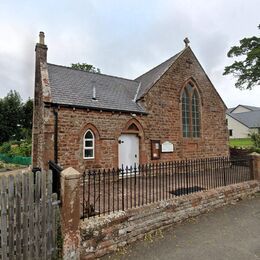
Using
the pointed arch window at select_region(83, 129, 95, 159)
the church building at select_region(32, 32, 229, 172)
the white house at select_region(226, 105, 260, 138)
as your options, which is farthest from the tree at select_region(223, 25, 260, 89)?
the white house at select_region(226, 105, 260, 138)

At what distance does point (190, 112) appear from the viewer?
642 inches

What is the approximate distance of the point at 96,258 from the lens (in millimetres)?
5145

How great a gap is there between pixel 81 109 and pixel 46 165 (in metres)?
3.28

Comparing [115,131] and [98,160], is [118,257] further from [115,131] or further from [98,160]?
[115,131]

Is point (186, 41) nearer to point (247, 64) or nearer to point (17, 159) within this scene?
point (247, 64)

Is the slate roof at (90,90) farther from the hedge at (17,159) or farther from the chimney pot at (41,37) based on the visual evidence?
the hedge at (17,159)

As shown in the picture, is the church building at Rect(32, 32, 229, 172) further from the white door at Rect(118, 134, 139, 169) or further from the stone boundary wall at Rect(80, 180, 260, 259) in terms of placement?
the stone boundary wall at Rect(80, 180, 260, 259)

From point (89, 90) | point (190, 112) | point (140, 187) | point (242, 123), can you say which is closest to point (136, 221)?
point (140, 187)

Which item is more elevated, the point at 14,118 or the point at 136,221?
the point at 14,118

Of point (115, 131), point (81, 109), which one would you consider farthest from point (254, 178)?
point (81, 109)

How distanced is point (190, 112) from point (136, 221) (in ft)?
38.6

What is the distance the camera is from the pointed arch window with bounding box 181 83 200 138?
16109 millimetres

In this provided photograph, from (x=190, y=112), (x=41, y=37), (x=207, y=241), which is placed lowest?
(x=207, y=241)

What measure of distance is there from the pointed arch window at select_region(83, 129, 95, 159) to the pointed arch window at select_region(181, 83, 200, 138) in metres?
7.04
